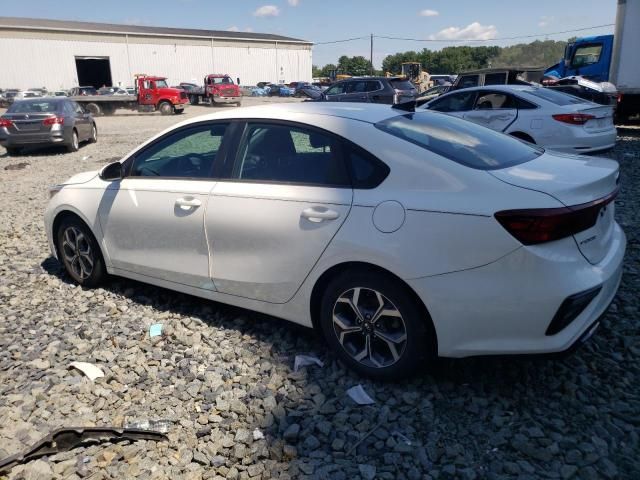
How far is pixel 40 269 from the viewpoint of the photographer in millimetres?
5176

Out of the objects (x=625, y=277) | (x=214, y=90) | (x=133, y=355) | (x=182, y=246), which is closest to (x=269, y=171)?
(x=182, y=246)

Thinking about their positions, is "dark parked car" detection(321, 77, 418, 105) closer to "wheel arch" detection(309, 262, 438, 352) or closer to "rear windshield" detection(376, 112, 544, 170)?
"rear windshield" detection(376, 112, 544, 170)

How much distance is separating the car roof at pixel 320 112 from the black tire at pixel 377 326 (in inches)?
39.8

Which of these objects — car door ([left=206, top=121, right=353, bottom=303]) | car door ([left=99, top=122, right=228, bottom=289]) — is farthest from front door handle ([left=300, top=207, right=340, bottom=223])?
car door ([left=99, top=122, right=228, bottom=289])

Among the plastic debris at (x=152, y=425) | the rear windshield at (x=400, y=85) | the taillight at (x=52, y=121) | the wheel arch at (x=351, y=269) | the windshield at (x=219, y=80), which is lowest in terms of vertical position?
the plastic debris at (x=152, y=425)

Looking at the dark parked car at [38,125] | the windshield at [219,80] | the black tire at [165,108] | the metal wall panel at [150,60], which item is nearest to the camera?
the dark parked car at [38,125]

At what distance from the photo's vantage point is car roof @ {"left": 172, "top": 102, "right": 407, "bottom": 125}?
129 inches

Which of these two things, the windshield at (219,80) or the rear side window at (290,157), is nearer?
the rear side window at (290,157)

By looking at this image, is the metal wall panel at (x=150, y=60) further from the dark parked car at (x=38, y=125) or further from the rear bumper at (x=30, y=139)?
the rear bumper at (x=30, y=139)

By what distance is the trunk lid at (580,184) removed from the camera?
2574 millimetres

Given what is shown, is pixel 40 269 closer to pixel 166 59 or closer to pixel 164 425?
pixel 164 425

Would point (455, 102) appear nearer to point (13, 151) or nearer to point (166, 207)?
point (166, 207)

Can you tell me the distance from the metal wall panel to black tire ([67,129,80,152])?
42.2 meters

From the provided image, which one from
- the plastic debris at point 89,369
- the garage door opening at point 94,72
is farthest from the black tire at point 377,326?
the garage door opening at point 94,72
